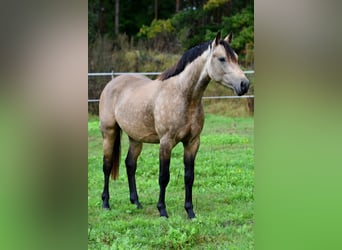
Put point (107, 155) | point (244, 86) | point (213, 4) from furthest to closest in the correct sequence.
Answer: point (107, 155), point (213, 4), point (244, 86)

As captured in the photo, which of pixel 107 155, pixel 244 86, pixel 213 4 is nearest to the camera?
pixel 244 86

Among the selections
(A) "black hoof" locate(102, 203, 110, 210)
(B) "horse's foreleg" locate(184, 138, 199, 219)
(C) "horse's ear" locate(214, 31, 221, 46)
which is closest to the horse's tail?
(A) "black hoof" locate(102, 203, 110, 210)

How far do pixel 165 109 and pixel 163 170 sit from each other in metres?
0.22

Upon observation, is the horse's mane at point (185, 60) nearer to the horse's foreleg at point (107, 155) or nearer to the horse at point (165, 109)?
the horse at point (165, 109)

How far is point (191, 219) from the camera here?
1575mm

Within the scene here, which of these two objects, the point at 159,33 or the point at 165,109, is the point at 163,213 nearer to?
the point at 165,109

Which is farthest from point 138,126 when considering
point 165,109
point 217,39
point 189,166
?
point 217,39

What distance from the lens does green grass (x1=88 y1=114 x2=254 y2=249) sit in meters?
1.50

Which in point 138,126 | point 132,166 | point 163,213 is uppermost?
point 138,126

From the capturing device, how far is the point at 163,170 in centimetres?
163

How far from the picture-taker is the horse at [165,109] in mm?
1509

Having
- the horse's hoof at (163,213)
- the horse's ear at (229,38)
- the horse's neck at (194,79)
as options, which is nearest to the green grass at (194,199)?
the horse's hoof at (163,213)
